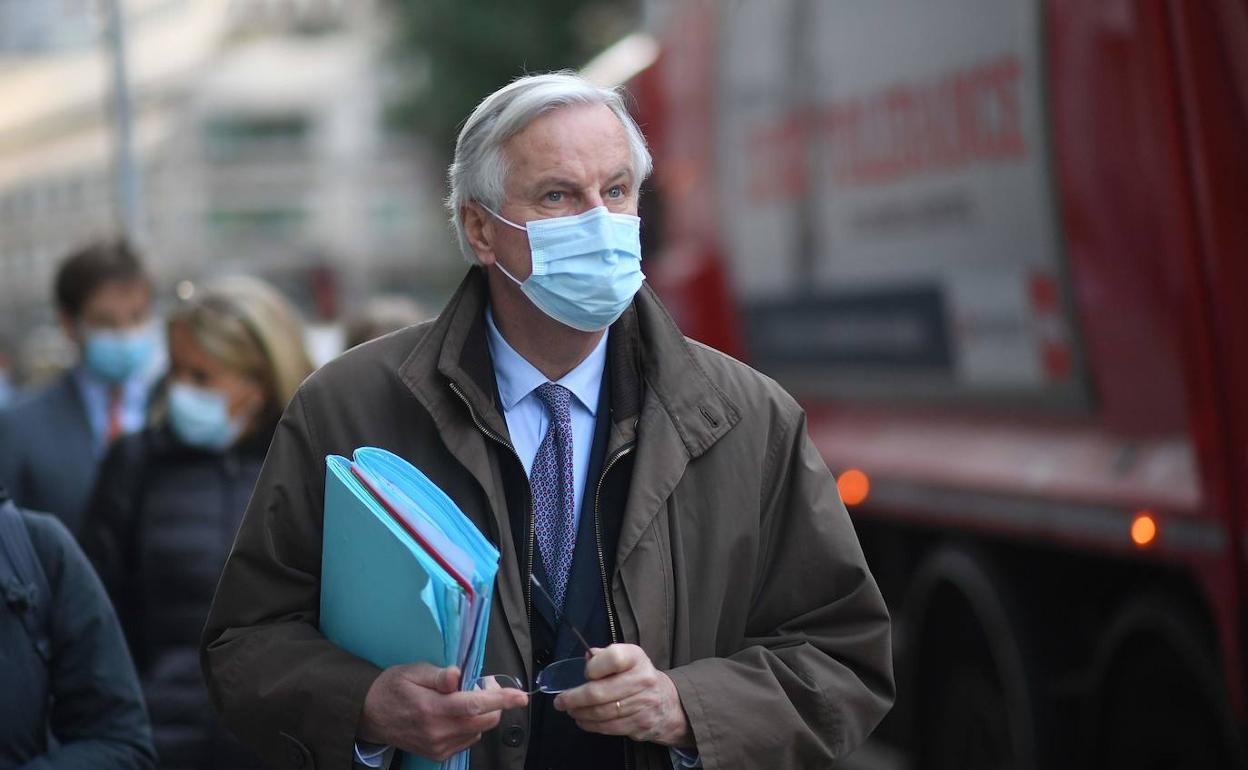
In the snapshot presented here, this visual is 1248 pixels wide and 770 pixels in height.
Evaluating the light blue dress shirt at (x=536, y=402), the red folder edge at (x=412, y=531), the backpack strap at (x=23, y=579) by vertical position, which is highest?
the light blue dress shirt at (x=536, y=402)

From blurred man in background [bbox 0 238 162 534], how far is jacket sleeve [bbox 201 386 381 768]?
109 inches

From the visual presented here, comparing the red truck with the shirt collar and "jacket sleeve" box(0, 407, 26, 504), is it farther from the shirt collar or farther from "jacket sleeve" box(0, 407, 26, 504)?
"jacket sleeve" box(0, 407, 26, 504)

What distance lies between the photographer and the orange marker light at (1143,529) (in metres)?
4.79

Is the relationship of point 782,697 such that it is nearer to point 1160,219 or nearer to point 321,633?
point 321,633

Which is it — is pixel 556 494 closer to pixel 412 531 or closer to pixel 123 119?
pixel 412 531

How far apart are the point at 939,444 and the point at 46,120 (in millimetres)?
40334

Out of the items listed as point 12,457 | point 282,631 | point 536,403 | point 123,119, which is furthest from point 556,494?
point 123,119

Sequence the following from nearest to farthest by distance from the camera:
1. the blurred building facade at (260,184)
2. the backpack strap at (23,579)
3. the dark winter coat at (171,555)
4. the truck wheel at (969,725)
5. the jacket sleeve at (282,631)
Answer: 1. the jacket sleeve at (282,631)
2. the backpack strap at (23,579)
3. the dark winter coat at (171,555)
4. the truck wheel at (969,725)
5. the blurred building facade at (260,184)

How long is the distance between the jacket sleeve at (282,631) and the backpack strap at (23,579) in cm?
28

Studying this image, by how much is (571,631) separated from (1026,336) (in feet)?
10.5

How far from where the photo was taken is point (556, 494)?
2.82 m

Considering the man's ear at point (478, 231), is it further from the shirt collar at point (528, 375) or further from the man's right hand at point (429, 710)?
the man's right hand at point (429, 710)

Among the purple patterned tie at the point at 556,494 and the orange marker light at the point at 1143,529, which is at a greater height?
the purple patterned tie at the point at 556,494

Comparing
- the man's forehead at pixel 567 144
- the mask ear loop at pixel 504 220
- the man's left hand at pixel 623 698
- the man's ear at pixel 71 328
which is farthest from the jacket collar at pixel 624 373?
the man's ear at pixel 71 328
